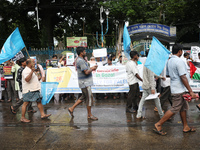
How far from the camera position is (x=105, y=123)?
517cm

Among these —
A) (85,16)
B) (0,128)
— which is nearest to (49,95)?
(0,128)

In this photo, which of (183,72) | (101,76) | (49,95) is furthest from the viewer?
(101,76)

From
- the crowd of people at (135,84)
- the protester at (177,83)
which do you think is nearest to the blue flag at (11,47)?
the crowd of people at (135,84)

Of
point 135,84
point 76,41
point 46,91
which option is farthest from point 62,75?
point 76,41

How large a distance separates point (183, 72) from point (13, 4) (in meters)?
20.0

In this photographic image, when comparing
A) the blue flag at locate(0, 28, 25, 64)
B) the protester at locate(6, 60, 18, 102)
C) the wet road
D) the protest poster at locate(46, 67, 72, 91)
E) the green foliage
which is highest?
the green foliage

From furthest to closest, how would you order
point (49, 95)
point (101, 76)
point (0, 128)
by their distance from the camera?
point (101, 76)
point (49, 95)
point (0, 128)

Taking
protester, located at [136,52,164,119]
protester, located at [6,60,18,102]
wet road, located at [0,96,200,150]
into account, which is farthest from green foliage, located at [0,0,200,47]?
protester, located at [136,52,164,119]

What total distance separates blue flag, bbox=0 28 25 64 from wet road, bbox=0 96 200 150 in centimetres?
170

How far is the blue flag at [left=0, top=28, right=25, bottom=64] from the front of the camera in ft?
16.3

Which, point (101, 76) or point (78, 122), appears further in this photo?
point (101, 76)

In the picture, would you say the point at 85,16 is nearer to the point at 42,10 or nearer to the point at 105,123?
the point at 42,10

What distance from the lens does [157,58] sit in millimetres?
4309

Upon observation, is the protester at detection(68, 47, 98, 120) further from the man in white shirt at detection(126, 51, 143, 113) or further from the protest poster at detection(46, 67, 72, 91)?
the protest poster at detection(46, 67, 72, 91)
